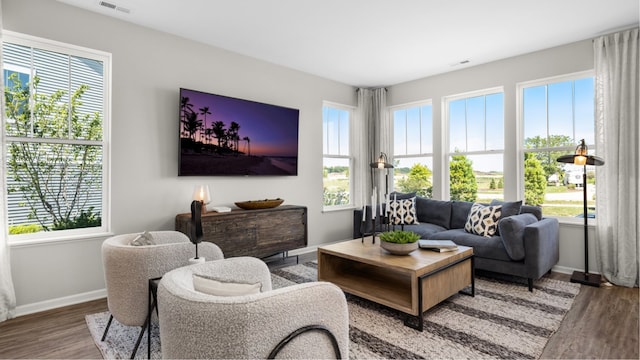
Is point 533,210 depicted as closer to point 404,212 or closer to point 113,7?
point 404,212

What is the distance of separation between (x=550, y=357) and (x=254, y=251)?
2801 mm

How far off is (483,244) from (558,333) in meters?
1.25

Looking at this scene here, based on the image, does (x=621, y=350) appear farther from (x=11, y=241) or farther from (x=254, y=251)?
(x=11, y=241)

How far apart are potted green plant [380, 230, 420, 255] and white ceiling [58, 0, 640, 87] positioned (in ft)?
6.83

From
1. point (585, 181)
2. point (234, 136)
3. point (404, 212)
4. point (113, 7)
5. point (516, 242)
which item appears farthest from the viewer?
point (404, 212)

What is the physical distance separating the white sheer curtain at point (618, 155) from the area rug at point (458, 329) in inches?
27.4

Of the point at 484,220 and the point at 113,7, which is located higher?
the point at 113,7

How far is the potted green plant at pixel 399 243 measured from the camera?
283 cm

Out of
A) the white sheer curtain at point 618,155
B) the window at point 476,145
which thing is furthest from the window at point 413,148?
the white sheer curtain at point 618,155

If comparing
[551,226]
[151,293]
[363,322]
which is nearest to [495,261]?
[551,226]

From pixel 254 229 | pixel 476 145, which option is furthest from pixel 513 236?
pixel 254 229

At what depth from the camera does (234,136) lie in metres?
4.08

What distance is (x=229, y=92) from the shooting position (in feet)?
13.7

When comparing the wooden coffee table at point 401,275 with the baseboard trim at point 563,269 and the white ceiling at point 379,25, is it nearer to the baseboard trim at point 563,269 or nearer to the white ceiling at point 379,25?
the baseboard trim at point 563,269
